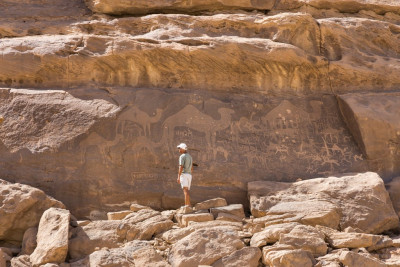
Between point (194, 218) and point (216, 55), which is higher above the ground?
point (216, 55)

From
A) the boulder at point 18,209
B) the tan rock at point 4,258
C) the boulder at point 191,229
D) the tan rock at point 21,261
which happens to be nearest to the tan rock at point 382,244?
the boulder at point 191,229

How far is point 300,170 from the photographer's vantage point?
9.98 m

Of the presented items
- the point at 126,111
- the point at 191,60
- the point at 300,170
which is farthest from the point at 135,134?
the point at 300,170

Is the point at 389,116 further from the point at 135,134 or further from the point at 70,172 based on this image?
the point at 70,172

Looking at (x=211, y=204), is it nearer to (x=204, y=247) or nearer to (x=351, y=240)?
(x=204, y=247)

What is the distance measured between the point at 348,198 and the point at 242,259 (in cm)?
270

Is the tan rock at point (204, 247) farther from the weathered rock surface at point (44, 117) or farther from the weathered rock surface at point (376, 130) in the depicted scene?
the weathered rock surface at point (376, 130)

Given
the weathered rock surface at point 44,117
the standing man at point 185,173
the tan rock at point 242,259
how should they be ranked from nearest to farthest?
the tan rock at point 242,259 < the standing man at point 185,173 < the weathered rock surface at point 44,117

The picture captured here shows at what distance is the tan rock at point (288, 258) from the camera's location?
6773mm

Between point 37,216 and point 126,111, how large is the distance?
2.55 metres

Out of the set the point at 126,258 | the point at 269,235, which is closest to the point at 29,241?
the point at 126,258

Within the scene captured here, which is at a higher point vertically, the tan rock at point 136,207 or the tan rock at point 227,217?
the tan rock at point 227,217

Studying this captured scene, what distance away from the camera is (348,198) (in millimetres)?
8891

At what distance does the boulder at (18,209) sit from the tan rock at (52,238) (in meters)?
0.45
